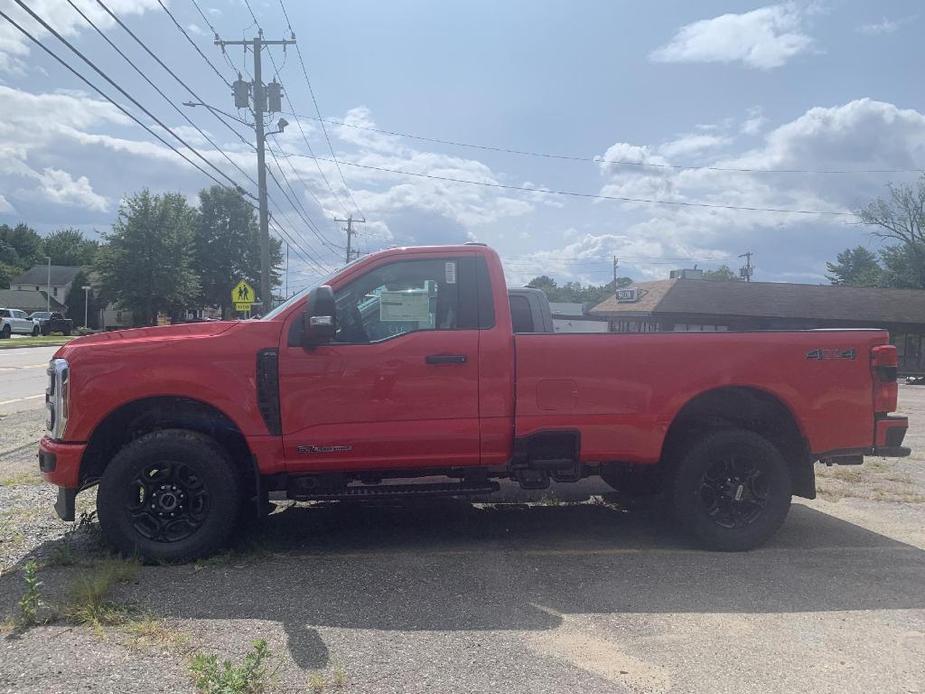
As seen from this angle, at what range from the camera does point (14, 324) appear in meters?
48.6

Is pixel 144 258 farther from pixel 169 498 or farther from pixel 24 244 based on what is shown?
pixel 24 244

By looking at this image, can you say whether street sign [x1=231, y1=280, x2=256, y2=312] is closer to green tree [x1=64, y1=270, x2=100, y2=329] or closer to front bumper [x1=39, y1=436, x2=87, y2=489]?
front bumper [x1=39, y1=436, x2=87, y2=489]

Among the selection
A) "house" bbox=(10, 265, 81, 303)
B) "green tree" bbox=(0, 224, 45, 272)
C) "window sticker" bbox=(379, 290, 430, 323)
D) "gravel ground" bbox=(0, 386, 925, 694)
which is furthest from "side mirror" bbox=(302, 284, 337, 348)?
"green tree" bbox=(0, 224, 45, 272)

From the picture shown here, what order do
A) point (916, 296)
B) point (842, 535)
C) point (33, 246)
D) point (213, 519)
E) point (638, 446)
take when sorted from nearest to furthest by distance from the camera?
point (213, 519)
point (638, 446)
point (842, 535)
point (916, 296)
point (33, 246)

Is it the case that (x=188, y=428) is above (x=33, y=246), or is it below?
below

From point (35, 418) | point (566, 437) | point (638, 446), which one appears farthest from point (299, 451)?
point (35, 418)

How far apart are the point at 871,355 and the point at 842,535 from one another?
1514mm

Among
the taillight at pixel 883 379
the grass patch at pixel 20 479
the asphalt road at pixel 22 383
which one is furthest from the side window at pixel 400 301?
the asphalt road at pixel 22 383

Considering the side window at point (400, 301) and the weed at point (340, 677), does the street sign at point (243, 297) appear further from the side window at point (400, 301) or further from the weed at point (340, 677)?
the weed at point (340, 677)

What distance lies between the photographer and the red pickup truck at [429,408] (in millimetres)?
4871

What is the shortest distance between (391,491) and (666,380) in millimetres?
2066

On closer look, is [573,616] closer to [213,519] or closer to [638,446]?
[638,446]

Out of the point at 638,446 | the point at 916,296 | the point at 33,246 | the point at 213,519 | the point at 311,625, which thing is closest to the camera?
the point at 311,625

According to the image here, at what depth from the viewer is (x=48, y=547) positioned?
209 inches
